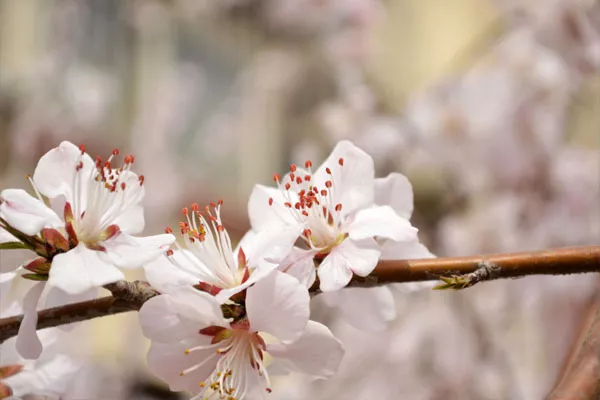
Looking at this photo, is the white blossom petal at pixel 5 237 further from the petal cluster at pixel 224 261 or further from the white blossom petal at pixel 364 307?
the white blossom petal at pixel 364 307

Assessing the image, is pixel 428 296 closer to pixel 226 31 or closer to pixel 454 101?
pixel 454 101

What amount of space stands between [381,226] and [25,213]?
208 millimetres

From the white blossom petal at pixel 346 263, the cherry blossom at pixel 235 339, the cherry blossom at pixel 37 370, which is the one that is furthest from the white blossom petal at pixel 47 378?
the white blossom petal at pixel 346 263

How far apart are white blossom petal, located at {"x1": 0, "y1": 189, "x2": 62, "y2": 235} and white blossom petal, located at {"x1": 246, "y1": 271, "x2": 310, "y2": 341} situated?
120 millimetres

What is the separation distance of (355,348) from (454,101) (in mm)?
545

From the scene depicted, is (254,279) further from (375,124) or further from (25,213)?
(375,124)

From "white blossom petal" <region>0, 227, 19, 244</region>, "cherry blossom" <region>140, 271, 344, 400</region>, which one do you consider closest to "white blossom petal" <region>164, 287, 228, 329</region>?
"cherry blossom" <region>140, 271, 344, 400</region>

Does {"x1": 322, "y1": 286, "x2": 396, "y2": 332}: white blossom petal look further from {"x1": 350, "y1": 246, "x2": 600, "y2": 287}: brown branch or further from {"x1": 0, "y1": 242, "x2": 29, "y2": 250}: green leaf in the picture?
{"x1": 0, "y1": 242, "x2": 29, "y2": 250}: green leaf

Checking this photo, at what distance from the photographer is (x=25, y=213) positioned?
346 mm

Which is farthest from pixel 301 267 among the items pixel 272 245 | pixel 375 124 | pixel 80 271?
pixel 375 124

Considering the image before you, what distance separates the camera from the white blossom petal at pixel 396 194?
44cm

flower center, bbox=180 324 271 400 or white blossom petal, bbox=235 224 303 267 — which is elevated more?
white blossom petal, bbox=235 224 303 267

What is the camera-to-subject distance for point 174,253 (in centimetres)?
38

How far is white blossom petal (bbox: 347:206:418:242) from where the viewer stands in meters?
0.39
